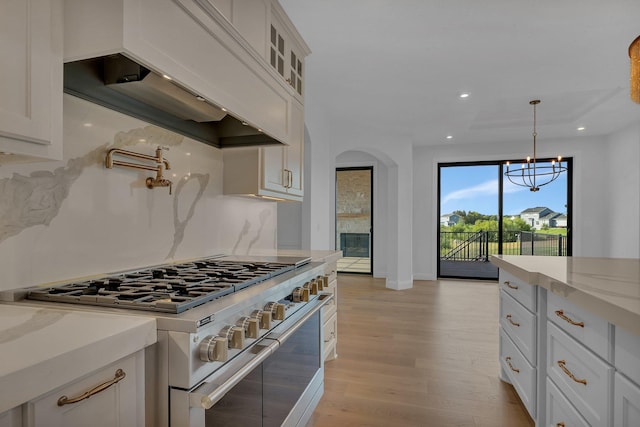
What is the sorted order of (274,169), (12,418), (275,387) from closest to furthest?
(12,418) < (275,387) < (274,169)

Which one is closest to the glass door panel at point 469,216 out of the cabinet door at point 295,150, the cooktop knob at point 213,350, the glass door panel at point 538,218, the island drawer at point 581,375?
the glass door panel at point 538,218

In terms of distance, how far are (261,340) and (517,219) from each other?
6.81m

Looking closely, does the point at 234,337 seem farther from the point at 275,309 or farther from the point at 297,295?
the point at 297,295

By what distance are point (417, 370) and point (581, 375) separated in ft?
4.92

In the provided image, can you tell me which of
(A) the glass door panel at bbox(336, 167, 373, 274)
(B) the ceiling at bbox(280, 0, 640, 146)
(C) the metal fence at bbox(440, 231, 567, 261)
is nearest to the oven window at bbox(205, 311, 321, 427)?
(B) the ceiling at bbox(280, 0, 640, 146)

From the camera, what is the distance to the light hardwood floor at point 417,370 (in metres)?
2.09

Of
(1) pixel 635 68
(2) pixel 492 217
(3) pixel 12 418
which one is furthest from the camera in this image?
(2) pixel 492 217

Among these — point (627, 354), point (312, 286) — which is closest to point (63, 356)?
point (312, 286)

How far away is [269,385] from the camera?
1.38 meters

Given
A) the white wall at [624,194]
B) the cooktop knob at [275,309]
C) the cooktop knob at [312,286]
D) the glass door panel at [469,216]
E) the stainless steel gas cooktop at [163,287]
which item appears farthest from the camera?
the glass door panel at [469,216]

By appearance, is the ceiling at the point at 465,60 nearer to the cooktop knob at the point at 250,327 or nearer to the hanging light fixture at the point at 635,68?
the hanging light fixture at the point at 635,68

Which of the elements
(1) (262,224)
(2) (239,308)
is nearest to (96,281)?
(2) (239,308)

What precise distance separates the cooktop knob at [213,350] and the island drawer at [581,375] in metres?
1.21

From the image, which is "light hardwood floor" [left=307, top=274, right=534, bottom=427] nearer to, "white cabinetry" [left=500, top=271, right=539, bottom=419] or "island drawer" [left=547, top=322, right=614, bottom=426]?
"white cabinetry" [left=500, top=271, right=539, bottom=419]
